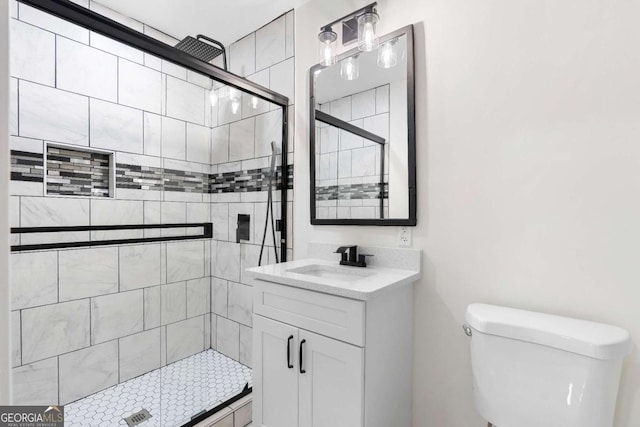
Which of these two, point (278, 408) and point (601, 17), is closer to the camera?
point (601, 17)

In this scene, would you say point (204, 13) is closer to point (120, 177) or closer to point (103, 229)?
point (120, 177)

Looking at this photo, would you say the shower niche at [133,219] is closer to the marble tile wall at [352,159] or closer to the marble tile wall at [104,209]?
the marble tile wall at [104,209]

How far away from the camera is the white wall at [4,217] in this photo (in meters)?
0.43

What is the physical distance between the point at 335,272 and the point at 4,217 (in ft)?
4.47

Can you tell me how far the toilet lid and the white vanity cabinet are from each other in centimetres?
35

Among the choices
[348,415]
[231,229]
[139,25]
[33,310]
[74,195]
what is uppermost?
[139,25]

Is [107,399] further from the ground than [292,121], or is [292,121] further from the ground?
[292,121]

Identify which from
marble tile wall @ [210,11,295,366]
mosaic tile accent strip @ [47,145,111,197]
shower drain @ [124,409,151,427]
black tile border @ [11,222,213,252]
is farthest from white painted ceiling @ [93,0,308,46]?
shower drain @ [124,409,151,427]

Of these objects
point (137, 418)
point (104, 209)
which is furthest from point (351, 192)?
point (137, 418)

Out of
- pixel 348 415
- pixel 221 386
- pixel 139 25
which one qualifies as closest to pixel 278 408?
pixel 348 415

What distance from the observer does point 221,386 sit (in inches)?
74.2

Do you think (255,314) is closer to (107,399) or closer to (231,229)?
(231,229)

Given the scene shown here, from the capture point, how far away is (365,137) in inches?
63.9

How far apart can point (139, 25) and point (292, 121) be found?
1.27 meters
